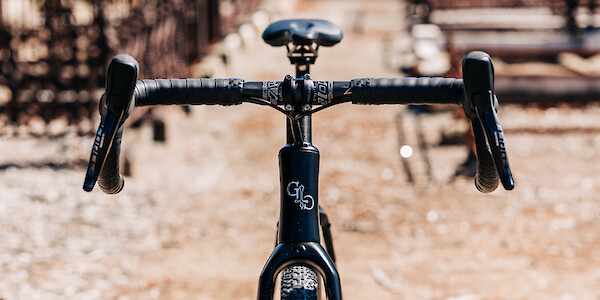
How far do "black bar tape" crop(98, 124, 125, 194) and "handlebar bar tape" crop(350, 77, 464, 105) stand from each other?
29.3 inches

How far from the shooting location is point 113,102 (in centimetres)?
190

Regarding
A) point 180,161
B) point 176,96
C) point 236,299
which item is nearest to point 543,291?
point 236,299

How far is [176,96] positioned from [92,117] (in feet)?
21.9

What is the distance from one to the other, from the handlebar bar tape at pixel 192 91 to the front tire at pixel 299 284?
1.90 feet

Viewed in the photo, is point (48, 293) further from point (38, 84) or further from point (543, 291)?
point (38, 84)

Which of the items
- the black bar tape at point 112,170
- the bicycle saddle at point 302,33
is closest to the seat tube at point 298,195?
the bicycle saddle at point 302,33

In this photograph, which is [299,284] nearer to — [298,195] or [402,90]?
[298,195]

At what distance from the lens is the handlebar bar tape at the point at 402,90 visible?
7.02 ft

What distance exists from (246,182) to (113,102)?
5.49 meters

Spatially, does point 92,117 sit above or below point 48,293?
above

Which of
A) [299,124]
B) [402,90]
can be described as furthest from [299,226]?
[402,90]

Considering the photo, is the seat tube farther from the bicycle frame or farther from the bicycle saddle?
the bicycle saddle

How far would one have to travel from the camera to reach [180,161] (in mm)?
8016

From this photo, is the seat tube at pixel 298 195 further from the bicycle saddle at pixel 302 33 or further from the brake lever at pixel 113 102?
the brake lever at pixel 113 102
